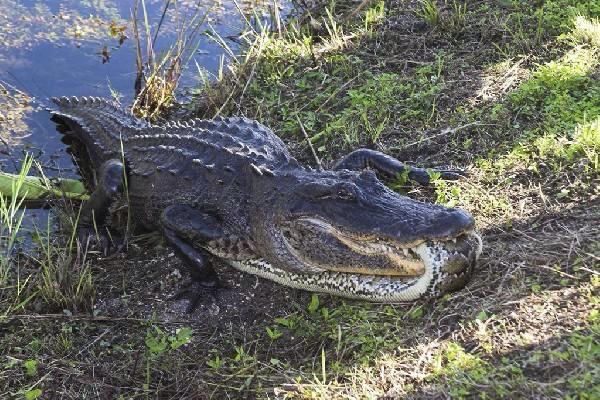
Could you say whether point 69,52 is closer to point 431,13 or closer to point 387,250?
point 431,13

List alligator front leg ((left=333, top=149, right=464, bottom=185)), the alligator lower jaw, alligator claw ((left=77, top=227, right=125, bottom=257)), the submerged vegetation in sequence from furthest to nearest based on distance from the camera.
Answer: alligator claw ((left=77, top=227, right=125, bottom=257)) < alligator front leg ((left=333, top=149, right=464, bottom=185)) < the alligator lower jaw < the submerged vegetation

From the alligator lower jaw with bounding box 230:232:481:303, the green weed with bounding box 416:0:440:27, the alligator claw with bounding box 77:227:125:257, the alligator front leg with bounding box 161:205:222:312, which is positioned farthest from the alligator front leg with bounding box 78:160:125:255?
the green weed with bounding box 416:0:440:27

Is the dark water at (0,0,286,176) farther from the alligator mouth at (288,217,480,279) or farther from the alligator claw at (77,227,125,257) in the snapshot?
the alligator mouth at (288,217,480,279)

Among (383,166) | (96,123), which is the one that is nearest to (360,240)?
(383,166)

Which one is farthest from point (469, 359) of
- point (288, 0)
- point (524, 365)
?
point (288, 0)

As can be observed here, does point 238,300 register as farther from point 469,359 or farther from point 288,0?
point 288,0

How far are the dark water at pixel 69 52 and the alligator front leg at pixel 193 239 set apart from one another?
1678 millimetres

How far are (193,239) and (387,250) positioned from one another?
50.3 inches

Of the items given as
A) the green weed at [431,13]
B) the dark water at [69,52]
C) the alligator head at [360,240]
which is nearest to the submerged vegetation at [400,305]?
the green weed at [431,13]

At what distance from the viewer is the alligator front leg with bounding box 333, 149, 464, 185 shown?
437cm

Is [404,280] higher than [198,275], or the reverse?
[404,280]

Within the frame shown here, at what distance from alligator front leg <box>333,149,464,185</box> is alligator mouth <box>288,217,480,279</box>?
0.90 meters

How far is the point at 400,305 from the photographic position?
3.51m

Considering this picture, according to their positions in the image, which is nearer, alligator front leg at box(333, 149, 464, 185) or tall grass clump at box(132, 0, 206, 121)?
alligator front leg at box(333, 149, 464, 185)
